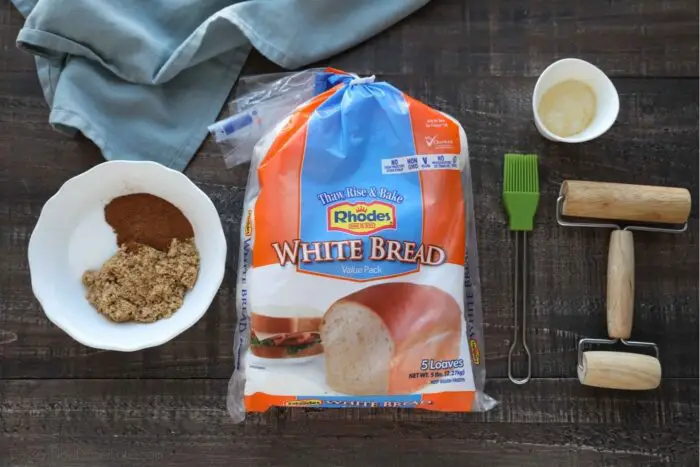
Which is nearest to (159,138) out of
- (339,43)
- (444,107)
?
(339,43)

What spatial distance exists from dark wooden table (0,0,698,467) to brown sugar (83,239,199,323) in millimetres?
75

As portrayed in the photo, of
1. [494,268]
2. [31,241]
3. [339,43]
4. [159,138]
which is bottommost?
[494,268]

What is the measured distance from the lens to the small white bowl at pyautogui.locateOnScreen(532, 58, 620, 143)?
33.4 inches

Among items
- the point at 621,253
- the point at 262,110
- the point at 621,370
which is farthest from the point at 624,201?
the point at 262,110

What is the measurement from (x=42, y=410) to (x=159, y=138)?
406 millimetres

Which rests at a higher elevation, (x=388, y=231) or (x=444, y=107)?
(x=444, y=107)

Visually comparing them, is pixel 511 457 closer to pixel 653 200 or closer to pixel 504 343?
pixel 504 343

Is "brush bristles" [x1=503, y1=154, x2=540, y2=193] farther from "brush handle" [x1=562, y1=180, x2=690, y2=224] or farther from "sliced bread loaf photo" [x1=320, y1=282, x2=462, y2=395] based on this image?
"sliced bread loaf photo" [x1=320, y1=282, x2=462, y2=395]

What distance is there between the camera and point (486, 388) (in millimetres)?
896

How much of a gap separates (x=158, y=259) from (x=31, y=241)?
155 millimetres

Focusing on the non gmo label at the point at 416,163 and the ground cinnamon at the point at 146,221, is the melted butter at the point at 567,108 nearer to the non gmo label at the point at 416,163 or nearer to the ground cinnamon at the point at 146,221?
the non gmo label at the point at 416,163

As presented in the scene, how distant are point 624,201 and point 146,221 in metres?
0.63

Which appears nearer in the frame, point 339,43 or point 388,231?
point 388,231

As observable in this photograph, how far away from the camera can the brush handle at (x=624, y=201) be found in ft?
2.83
